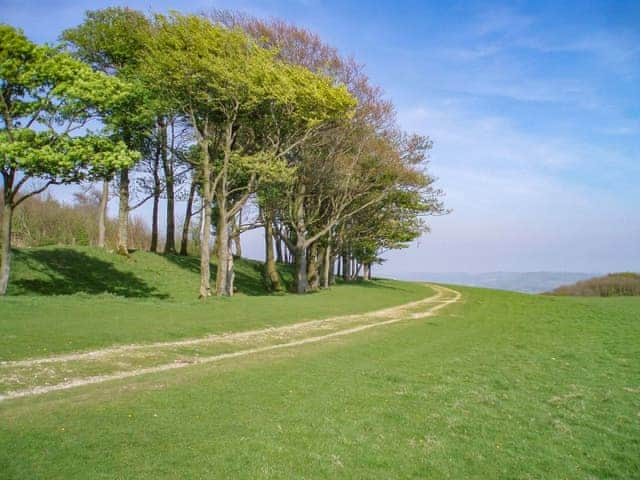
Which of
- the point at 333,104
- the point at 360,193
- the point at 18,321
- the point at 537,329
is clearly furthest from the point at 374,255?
the point at 18,321

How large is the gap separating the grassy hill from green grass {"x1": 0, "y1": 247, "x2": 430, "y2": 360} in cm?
21

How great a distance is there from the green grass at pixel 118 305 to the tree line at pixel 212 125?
119 inches

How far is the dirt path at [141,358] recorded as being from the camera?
10.4 meters

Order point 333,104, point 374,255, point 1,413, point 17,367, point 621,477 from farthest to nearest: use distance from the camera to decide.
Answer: point 374,255
point 333,104
point 17,367
point 1,413
point 621,477

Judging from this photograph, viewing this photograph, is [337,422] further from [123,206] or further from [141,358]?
[123,206]

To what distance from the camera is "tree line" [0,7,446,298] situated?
22234 mm

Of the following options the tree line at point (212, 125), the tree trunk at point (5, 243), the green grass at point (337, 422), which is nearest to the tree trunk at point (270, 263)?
the tree line at point (212, 125)

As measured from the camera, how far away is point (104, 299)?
73.9 feet

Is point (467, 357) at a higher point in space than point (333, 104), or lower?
lower

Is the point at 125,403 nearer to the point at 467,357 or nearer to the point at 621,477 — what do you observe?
the point at 621,477

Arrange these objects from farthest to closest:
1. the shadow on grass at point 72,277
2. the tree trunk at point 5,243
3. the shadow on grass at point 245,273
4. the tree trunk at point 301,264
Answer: the tree trunk at point 301,264 < the shadow on grass at point 245,273 < the shadow on grass at point 72,277 < the tree trunk at point 5,243

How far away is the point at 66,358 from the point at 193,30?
1984 cm

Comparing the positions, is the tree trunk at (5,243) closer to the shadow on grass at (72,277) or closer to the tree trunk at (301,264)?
the shadow on grass at (72,277)

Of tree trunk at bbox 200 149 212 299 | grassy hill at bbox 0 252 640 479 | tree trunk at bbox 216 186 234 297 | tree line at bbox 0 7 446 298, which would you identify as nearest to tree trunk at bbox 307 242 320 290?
tree line at bbox 0 7 446 298
